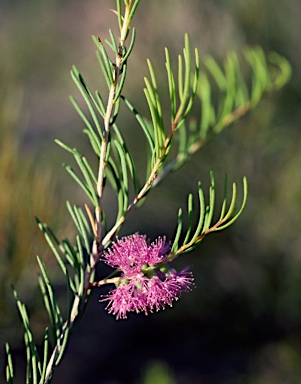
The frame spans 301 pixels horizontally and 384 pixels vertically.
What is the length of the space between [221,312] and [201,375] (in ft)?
1.04

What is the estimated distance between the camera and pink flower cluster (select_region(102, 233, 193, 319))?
24 cm

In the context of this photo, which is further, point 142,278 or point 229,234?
point 229,234

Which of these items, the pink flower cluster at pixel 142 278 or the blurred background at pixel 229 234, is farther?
the blurred background at pixel 229 234

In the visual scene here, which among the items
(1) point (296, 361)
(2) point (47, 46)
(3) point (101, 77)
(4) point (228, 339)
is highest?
(2) point (47, 46)

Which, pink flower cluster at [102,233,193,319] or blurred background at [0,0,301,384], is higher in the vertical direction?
blurred background at [0,0,301,384]

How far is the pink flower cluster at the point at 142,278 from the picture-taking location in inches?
9.4

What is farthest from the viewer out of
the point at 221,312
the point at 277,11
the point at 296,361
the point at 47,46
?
the point at 47,46

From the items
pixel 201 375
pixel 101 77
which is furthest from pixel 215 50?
Answer: pixel 201 375

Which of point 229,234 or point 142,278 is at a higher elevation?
point 229,234

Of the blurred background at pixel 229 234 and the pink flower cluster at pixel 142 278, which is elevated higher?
the blurred background at pixel 229 234

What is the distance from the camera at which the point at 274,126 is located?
4.68ft

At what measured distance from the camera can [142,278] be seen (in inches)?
9.3

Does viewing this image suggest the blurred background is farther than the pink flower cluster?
Yes

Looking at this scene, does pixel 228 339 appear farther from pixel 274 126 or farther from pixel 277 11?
pixel 277 11
